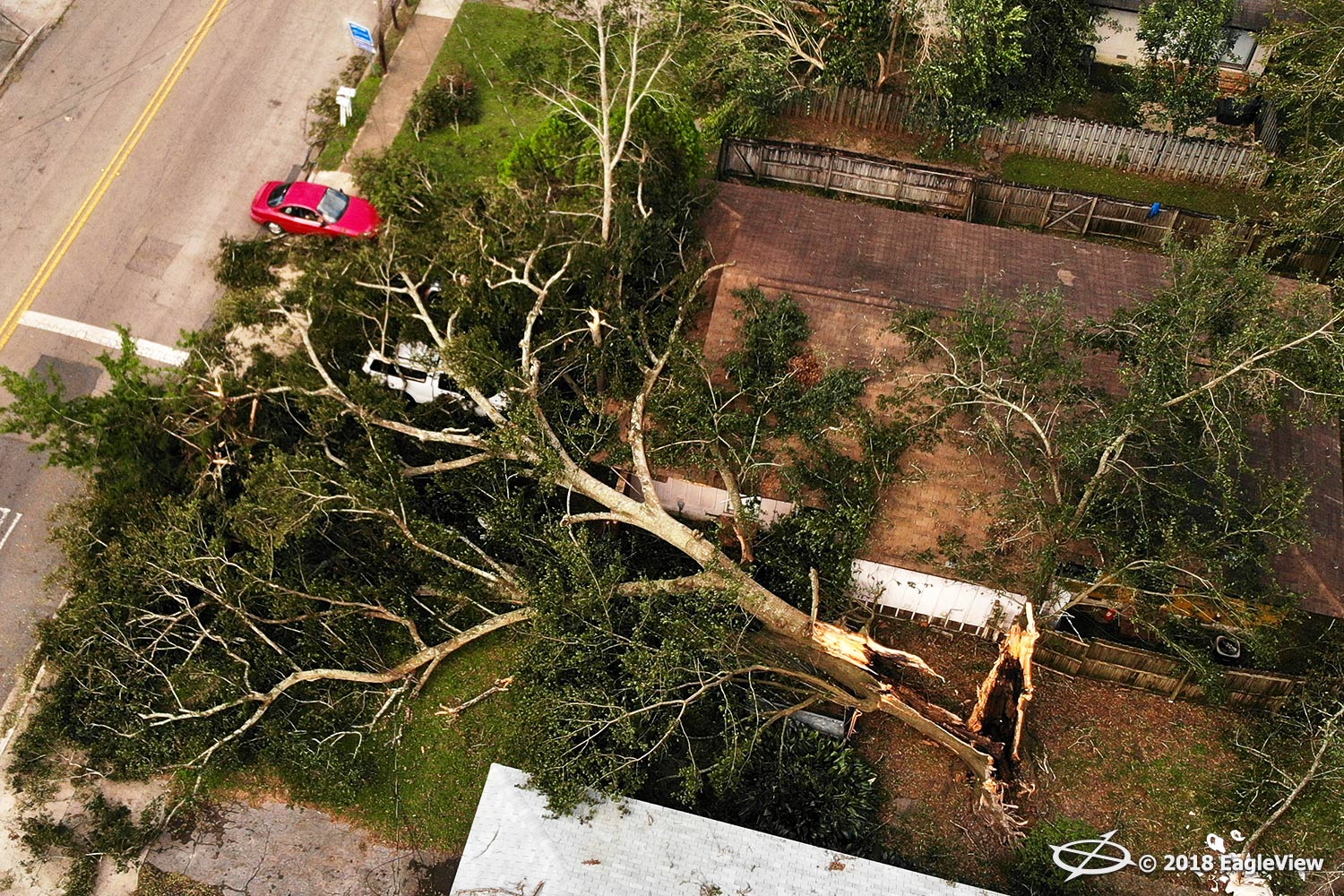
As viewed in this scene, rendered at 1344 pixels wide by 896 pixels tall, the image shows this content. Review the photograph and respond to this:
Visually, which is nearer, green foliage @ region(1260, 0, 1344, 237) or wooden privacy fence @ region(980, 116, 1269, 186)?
green foliage @ region(1260, 0, 1344, 237)

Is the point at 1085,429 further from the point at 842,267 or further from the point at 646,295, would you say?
the point at 646,295

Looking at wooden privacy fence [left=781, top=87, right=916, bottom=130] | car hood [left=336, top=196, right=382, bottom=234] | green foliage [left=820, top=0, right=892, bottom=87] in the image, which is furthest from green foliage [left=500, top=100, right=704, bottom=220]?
wooden privacy fence [left=781, top=87, right=916, bottom=130]

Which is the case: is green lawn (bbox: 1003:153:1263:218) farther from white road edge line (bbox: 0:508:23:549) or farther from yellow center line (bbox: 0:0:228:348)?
white road edge line (bbox: 0:508:23:549)

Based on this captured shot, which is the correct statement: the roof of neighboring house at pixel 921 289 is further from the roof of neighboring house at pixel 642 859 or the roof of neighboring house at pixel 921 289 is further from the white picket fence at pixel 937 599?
the roof of neighboring house at pixel 642 859

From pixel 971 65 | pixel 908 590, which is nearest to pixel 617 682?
pixel 908 590

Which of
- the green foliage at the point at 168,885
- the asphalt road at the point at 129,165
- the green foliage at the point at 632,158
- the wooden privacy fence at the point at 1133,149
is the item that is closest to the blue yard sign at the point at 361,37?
the asphalt road at the point at 129,165

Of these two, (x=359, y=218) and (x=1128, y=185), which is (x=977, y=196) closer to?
(x=1128, y=185)
